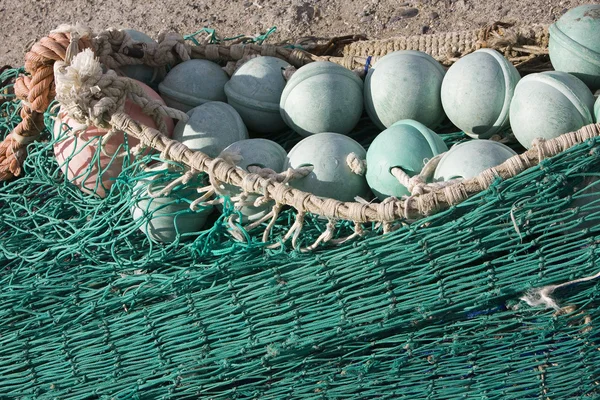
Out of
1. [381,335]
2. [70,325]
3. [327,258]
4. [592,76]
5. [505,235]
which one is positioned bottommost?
[70,325]

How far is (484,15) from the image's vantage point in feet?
Result: 14.1

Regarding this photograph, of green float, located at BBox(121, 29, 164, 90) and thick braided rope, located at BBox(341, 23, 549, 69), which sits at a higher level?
thick braided rope, located at BBox(341, 23, 549, 69)

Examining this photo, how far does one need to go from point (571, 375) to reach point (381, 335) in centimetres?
59

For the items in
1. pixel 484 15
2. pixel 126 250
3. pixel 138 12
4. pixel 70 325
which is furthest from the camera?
pixel 138 12

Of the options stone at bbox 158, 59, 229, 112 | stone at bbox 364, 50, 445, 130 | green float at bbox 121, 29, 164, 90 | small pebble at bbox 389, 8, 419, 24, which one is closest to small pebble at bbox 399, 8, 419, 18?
small pebble at bbox 389, 8, 419, 24

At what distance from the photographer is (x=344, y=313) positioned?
7.64ft

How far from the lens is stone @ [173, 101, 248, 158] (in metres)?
2.90

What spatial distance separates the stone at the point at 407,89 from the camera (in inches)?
115

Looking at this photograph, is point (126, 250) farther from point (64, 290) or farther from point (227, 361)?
point (227, 361)

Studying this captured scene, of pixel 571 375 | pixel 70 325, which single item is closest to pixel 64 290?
pixel 70 325

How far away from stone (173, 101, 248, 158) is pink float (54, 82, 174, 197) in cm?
11

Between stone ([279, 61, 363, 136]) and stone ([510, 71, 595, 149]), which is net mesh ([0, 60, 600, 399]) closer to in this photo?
stone ([510, 71, 595, 149])

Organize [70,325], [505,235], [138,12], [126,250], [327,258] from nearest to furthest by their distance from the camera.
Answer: [505,235], [327,258], [70,325], [126,250], [138,12]

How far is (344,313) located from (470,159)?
2.16 feet
